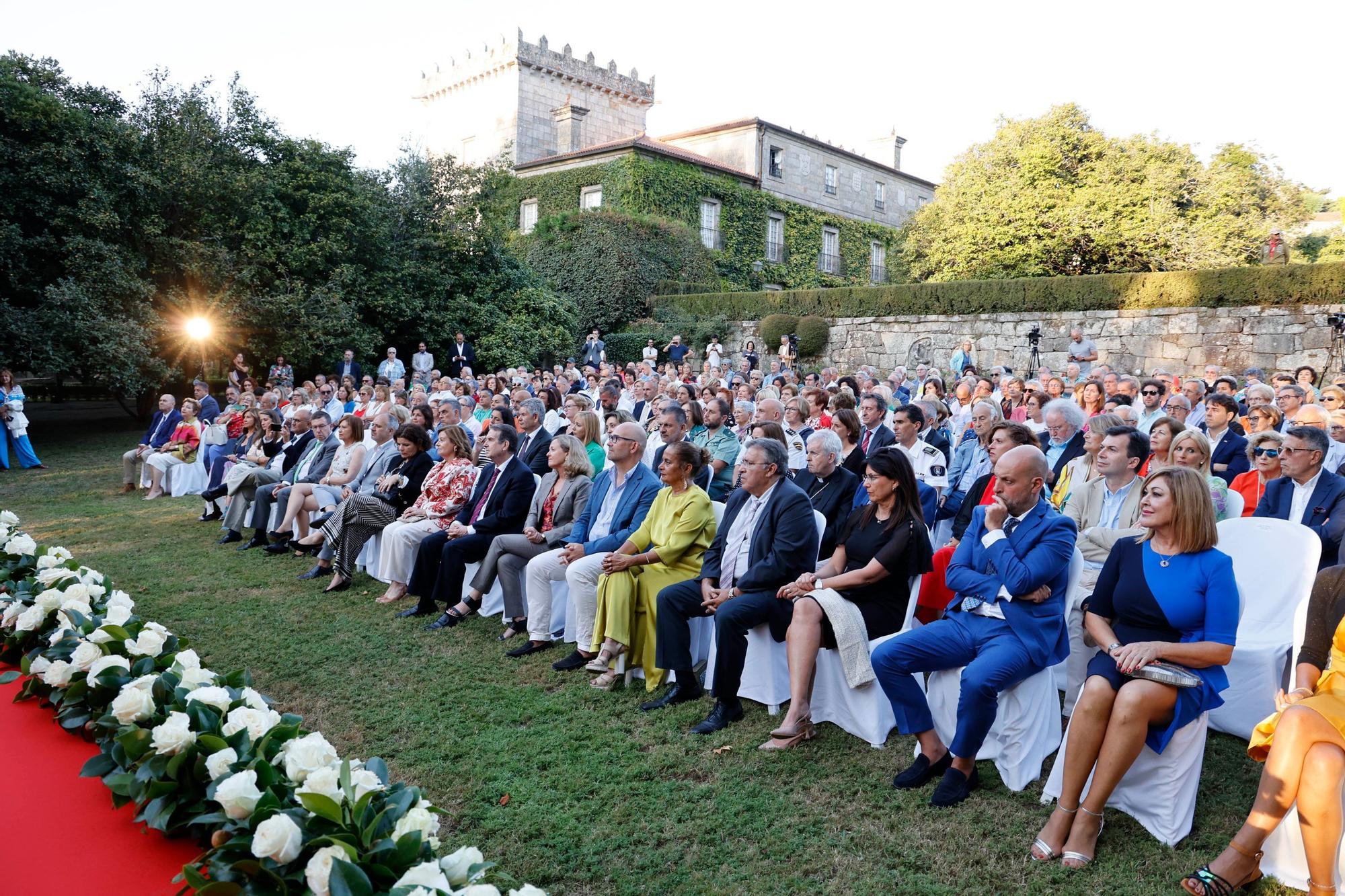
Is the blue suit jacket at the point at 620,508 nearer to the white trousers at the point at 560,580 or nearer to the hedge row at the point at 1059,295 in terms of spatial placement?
the white trousers at the point at 560,580

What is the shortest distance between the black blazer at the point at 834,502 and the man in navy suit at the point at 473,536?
81.8 inches

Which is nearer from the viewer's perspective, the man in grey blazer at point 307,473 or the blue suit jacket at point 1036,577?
the blue suit jacket at point 1036,577

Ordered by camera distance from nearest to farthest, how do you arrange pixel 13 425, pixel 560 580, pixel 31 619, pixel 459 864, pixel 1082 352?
pixel 459 864 → pixel 31 619 → pixel 560 580 → pixel 13 425 → pixel 1082 352

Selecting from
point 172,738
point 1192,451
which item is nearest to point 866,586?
point 1192,451

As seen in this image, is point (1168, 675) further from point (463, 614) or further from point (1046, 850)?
point (463, 614)

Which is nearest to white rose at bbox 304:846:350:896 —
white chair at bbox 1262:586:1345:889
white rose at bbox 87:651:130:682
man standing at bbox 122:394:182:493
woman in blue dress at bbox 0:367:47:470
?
white rose at bbox 87:651:130:682

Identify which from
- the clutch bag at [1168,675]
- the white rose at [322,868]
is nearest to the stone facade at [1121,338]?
the clutch bag at [1168,675]

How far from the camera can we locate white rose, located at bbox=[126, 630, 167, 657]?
2.90 metres

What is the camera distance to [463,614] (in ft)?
17.9

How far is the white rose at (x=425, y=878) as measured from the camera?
5.55 feet

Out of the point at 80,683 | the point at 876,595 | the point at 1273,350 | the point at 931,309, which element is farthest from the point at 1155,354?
the point at 80,683

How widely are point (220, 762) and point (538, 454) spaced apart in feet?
16.0

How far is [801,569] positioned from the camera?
397 centimetres

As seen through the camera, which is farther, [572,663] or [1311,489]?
[572,663]
